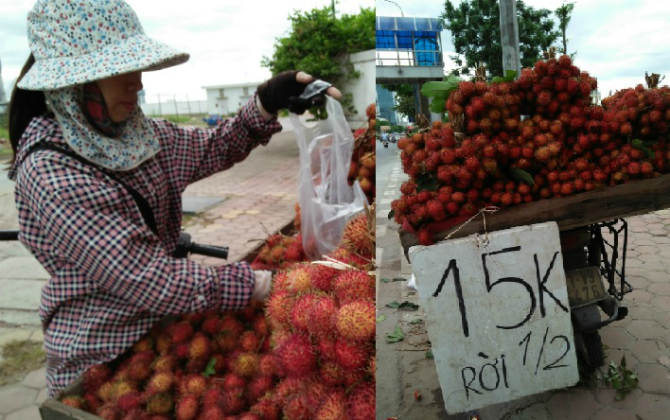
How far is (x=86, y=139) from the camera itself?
57.0 inches

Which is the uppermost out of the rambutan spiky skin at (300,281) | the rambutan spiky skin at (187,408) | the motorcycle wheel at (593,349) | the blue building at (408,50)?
the blue building at (408,50)

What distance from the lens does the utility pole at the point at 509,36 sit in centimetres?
98

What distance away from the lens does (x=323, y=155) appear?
2006 millimetres

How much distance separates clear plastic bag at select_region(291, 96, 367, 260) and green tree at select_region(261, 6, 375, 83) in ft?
18.6

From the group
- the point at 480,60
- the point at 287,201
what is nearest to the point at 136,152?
the point at 480,60

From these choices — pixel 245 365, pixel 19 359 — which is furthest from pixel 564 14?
pixel 19 359

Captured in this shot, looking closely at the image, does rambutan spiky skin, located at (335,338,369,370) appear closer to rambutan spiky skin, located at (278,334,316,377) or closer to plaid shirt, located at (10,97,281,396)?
rambutan spiky skin, located at (278,334,316,377)

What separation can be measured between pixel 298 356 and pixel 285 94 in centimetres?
105

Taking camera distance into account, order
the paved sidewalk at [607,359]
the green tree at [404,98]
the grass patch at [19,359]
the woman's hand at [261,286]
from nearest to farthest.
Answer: the green tree at [404,98] < the paved sidewalk at [607,359] < the woman's hand at [261,286] < the grass patch at [19,359]

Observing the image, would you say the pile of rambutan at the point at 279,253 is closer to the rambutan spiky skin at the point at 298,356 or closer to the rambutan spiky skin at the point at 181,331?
the rambutan spiky skin at the point at 181,331

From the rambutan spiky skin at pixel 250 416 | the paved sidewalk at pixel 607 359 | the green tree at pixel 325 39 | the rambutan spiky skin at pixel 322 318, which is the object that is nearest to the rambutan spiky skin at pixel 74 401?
the rambutan spiky skin at pixel 250 416

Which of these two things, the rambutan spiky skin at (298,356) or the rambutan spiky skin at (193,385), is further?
the rambutan spiky skin at (193,385)

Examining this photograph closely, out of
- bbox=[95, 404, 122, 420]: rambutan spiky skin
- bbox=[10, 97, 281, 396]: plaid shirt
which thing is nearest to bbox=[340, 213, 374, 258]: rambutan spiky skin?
bbox=[10, 97, 281, 396]: plaid shirt

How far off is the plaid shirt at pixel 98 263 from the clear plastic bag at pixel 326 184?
0.42m
